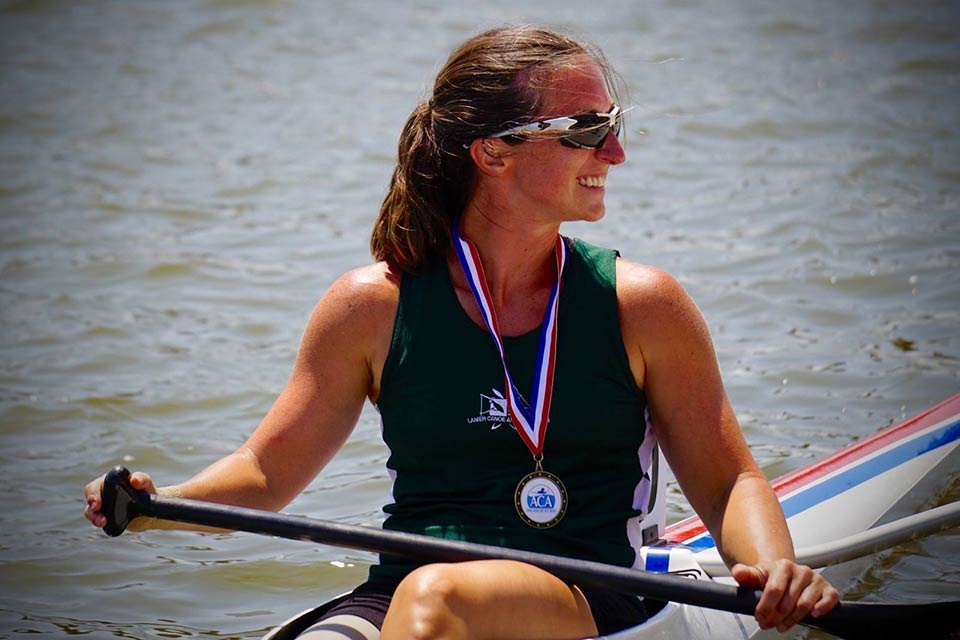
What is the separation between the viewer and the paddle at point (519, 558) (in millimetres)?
2529

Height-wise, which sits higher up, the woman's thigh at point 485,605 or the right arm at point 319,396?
the right arm at point 319,396

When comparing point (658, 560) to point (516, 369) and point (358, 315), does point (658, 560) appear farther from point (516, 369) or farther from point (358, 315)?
point (358, 315)

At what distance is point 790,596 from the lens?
7.96 feet

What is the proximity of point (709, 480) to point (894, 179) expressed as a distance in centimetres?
662

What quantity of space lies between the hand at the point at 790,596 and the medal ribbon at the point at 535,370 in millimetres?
542

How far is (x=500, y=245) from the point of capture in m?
2.96

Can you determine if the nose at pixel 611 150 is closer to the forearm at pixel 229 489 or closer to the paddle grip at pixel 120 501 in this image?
the forearm at pixel 229 489

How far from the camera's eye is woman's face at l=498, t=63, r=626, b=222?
9.30ft

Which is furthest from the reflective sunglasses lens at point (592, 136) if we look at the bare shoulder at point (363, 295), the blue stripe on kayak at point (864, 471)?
the blue stripe on kayak at point (864, 471)

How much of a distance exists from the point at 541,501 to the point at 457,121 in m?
0.89

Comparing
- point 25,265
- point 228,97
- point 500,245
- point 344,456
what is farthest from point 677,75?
point 500,245

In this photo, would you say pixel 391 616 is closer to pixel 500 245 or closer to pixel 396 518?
pixel 396 518

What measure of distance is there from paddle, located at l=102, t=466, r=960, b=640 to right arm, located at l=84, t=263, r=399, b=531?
0.42 feet

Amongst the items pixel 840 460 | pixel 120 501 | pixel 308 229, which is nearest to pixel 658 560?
pixel 120 501
